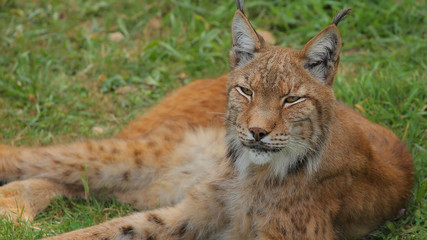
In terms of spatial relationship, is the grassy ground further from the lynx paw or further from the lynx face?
the lynx face

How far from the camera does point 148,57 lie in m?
8.29

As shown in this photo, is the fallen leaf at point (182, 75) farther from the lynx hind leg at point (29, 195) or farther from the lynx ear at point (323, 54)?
the lynx ear at point (323, 54)

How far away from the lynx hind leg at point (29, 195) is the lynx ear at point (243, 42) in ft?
7.34

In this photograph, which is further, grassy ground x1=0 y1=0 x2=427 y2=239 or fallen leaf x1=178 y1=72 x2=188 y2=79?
fallen leaf x1=178 y1=72 x2=188 y2=79

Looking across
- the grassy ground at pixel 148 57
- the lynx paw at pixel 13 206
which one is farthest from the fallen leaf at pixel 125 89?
the lynx paw at pixel 13 206

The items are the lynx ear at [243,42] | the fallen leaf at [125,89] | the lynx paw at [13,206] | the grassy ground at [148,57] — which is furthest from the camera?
the fallen leaf at [125,89]

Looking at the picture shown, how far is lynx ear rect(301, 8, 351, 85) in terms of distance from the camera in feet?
14.6

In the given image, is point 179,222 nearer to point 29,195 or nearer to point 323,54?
point 29,195

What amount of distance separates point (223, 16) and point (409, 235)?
467cm

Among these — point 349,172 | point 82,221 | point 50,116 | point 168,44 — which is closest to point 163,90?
point 168,44

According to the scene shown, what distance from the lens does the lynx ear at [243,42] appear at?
4.78 metres

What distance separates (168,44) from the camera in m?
8.40

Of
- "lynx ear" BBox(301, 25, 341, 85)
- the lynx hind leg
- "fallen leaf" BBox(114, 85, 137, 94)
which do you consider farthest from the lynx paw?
"lynx ear" BBox(301, 25, 341, 85)

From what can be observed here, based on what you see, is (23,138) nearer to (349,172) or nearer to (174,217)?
(174,217)
